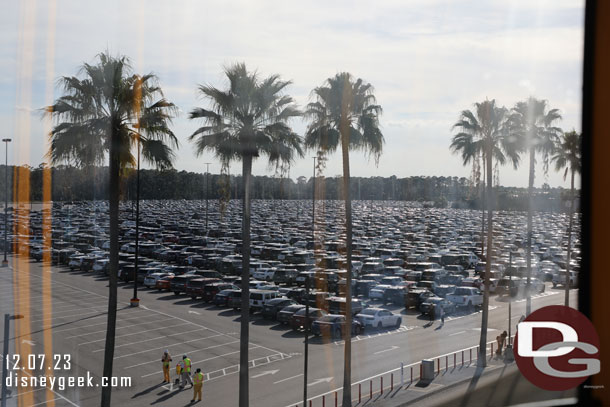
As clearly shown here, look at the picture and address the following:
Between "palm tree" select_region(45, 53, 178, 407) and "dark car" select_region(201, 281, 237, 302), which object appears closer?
"palm tree" select_region(45, 53, 178, 407)

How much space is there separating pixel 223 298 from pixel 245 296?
1814 centimetres

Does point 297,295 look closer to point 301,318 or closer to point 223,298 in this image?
point 223,298

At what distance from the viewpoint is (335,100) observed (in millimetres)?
17391

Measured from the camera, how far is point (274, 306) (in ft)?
97.0

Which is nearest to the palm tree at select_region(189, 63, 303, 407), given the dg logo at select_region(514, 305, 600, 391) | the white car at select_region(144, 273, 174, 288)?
the dg logo at select_region(514, 305, 600, 391)

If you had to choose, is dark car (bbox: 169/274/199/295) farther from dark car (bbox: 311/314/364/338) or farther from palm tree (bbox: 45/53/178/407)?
palm tree (bbox: 45/53/178/407)

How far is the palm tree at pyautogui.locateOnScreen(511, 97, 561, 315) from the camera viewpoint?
84.0 feet

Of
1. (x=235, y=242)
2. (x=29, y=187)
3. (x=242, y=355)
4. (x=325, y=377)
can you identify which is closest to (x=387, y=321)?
(x=325, y=377)

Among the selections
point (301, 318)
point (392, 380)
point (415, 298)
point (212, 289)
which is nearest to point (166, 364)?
→ point (392, 380)

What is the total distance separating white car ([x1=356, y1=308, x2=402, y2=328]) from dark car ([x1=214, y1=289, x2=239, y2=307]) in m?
7.72

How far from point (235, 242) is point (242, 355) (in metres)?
44.9

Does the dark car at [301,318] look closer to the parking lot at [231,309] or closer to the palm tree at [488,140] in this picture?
the parking lot at [231,309]

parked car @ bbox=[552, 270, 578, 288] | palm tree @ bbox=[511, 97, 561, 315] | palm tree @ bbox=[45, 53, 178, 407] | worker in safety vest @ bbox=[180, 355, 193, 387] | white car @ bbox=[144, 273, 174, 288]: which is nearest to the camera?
palm tree @ bbox=[45, 53, 178, 407]

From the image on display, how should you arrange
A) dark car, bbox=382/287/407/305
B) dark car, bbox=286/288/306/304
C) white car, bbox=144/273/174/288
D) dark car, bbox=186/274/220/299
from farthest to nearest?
white car, bbox=144/273/174/288 → dark car, bbox=382/287/407/305 → dark car, bbox=186/274/220/299 → dark car, bbox=286/288/306/304
